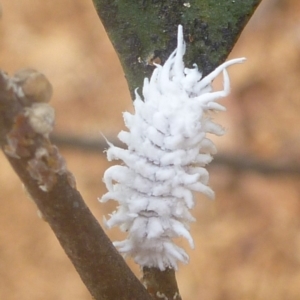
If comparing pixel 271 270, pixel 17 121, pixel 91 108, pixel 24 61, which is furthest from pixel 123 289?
pixel 24 61

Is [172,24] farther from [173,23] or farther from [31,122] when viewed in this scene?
[31,122]

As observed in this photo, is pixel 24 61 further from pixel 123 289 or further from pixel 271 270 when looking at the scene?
pixel 123 289

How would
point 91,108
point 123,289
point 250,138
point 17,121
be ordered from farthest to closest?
point 91,108, point 250,138, point 123,289, point 17,121

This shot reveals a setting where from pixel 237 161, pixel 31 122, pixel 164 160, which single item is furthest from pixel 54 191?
pixel 237 161

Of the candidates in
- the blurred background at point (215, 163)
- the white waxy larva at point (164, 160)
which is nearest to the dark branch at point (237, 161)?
the blurred background at point (215, 163)

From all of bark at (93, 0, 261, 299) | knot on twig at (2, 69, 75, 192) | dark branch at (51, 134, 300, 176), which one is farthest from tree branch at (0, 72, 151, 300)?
dark branch at (51, 134, 300, 176)

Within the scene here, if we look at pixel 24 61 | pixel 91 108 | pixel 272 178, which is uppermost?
pixel 24 61

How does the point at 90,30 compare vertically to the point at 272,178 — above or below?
above
